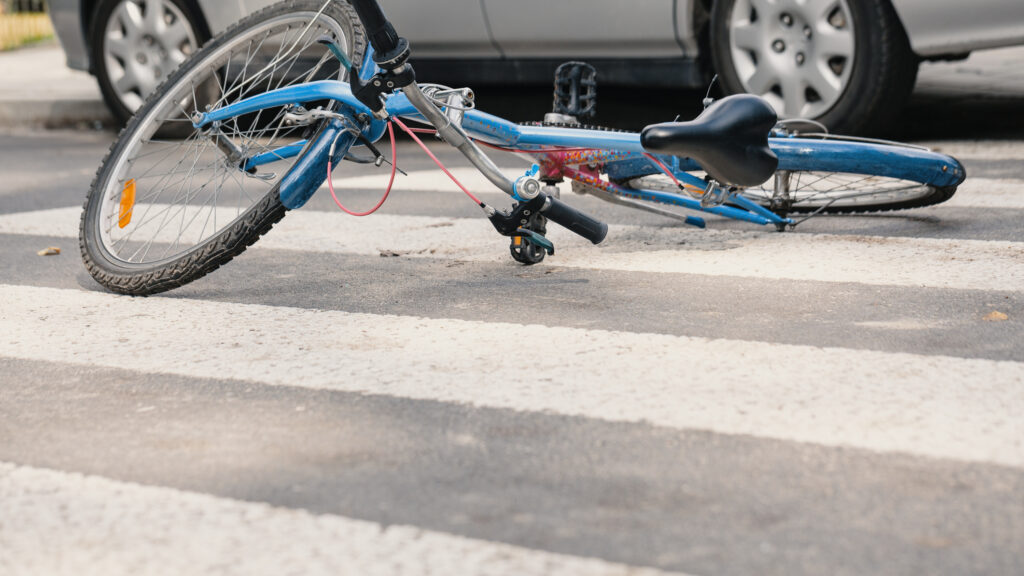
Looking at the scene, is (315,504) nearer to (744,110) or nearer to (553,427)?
(553,427)

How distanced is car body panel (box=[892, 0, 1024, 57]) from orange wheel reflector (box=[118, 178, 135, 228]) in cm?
323

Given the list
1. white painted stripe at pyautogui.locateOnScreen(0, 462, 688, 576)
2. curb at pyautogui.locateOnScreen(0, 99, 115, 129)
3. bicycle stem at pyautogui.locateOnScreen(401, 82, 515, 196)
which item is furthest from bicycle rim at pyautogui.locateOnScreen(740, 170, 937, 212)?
curb at pyautogui.locateOnScreen(0, 99, 115, 129)

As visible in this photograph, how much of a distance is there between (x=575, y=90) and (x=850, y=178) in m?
0.95

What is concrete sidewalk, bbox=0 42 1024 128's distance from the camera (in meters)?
7.67

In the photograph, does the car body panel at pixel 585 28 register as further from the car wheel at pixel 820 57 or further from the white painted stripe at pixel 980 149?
the white painted stripe at pixel 980 149

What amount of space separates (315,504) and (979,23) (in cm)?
423

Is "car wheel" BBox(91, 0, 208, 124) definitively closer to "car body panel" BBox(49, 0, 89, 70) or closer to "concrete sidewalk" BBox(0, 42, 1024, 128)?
"car body panel" BBox(49, 0, 89, 70)

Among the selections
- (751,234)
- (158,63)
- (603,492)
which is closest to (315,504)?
(603,492)

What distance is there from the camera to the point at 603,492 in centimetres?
211

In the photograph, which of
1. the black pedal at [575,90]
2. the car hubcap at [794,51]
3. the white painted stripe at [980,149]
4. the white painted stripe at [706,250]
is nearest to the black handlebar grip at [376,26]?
the black pedal at [575,90]

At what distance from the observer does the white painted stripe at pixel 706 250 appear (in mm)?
3561

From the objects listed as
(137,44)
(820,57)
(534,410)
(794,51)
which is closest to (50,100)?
(137,44)

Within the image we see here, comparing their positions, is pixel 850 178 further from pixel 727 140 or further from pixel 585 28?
pixel 585 28

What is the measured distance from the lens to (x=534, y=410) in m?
2.50
